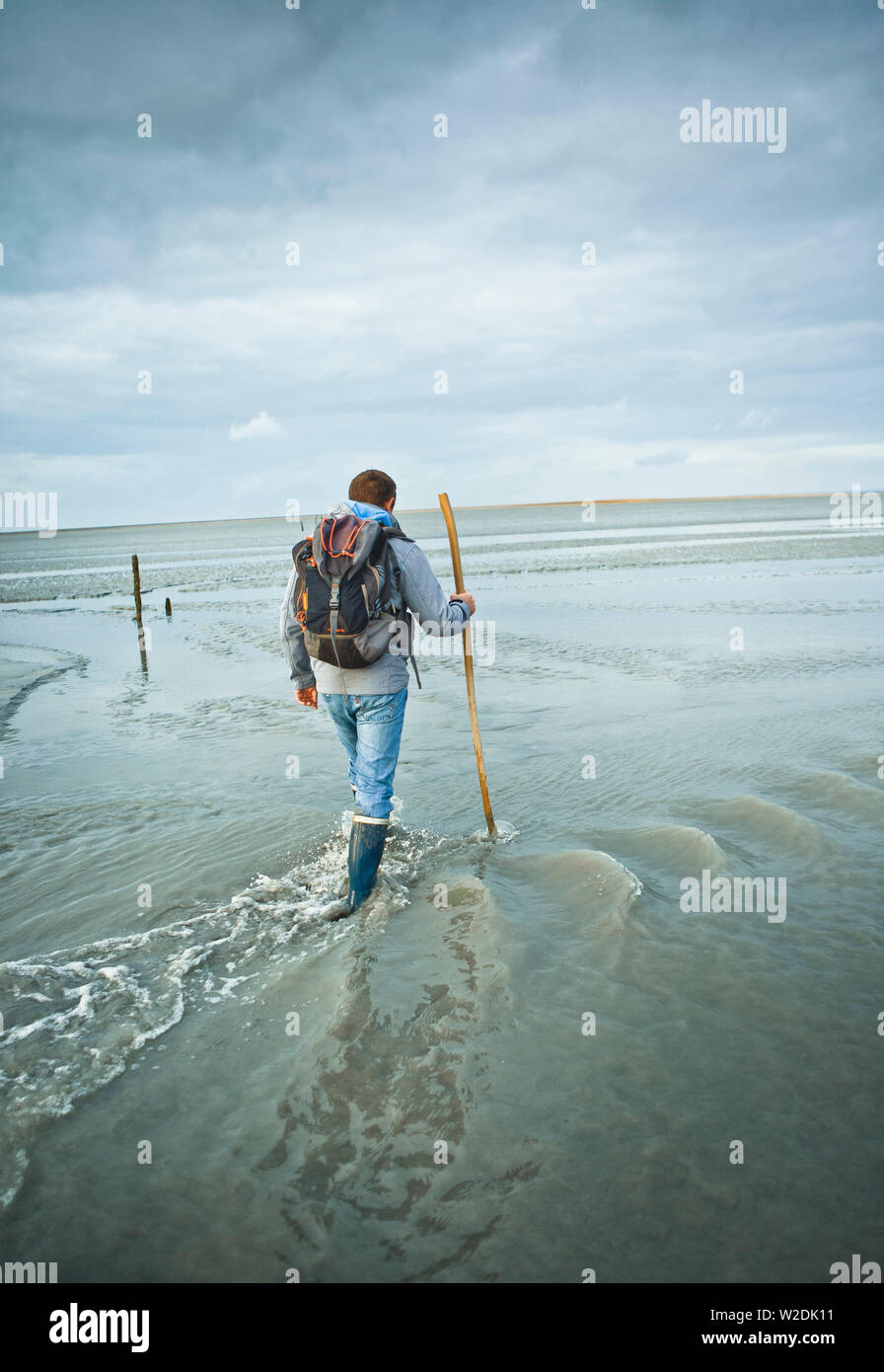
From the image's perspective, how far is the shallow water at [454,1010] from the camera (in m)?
2.72

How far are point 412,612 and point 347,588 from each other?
65 cm

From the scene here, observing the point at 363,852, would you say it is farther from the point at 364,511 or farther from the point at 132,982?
the point at 364,511

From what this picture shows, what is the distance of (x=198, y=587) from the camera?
34.3 m

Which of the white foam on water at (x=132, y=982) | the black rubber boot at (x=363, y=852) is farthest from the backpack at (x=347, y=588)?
the white foam on water at (x=132, y=982)

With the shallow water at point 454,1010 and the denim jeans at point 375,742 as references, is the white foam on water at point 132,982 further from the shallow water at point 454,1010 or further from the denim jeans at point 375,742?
the denim jeans at point 375,742

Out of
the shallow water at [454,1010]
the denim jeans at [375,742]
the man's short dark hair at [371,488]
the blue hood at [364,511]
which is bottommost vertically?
the shallow water at [454,1010]

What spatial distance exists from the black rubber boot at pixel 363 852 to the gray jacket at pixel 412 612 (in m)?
0.85

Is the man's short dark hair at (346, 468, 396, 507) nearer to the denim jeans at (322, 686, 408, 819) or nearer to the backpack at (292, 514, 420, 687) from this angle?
the backpack at (292, 514, 420, 687)

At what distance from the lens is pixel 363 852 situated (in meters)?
5.07

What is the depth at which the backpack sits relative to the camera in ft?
14.8

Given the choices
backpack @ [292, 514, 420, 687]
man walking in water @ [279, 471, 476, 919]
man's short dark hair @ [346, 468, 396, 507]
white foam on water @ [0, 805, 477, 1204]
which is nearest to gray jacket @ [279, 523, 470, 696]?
man walking in water @ [279, 471, 476, 919]

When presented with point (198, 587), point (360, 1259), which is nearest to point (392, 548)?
point (360, 1259)

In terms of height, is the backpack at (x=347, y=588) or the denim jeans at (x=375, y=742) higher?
the backpack at (x=347, y=588)

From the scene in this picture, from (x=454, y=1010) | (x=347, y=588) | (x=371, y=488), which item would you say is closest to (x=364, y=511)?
(x=371, y=488)
